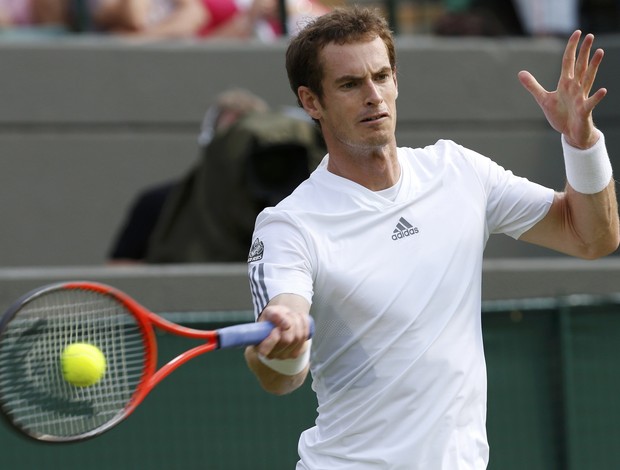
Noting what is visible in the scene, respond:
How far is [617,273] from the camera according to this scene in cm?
691

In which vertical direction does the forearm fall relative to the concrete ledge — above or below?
below

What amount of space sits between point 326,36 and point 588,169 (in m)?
0.87

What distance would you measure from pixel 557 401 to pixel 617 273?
0.83 metres

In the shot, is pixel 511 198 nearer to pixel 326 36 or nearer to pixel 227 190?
pixel 326 36

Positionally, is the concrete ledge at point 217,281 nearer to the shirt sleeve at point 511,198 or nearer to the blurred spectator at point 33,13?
the blurred spectator at point 33,13

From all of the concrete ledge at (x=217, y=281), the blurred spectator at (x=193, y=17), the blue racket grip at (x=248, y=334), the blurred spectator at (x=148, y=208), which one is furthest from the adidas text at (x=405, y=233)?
the blurred spectator at (x=193, y=17)

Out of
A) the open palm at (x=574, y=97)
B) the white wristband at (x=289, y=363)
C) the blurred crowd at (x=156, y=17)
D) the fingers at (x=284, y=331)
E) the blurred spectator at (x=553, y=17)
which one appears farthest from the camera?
the blurred spectator at (x=553, y=17)

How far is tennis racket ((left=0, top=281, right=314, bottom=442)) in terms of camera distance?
11.6ft

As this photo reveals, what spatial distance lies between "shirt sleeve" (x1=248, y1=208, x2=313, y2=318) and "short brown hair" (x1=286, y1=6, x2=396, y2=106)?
17.9 inches

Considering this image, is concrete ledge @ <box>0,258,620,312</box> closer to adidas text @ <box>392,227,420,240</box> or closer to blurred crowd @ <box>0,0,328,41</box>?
blurred crowd @ <box>0,0,328,41</box>

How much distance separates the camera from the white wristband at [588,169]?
3.74 meters

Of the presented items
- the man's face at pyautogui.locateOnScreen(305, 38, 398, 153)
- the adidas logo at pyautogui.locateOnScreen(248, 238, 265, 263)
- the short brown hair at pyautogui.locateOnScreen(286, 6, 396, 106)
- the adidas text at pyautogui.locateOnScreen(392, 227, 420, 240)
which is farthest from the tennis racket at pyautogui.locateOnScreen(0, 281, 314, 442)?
the short brown hair at pyautogui.locateOnScreen(286, 6, 396, 106)

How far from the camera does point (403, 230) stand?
370 centimetres

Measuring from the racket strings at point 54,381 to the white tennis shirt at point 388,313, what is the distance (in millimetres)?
554
